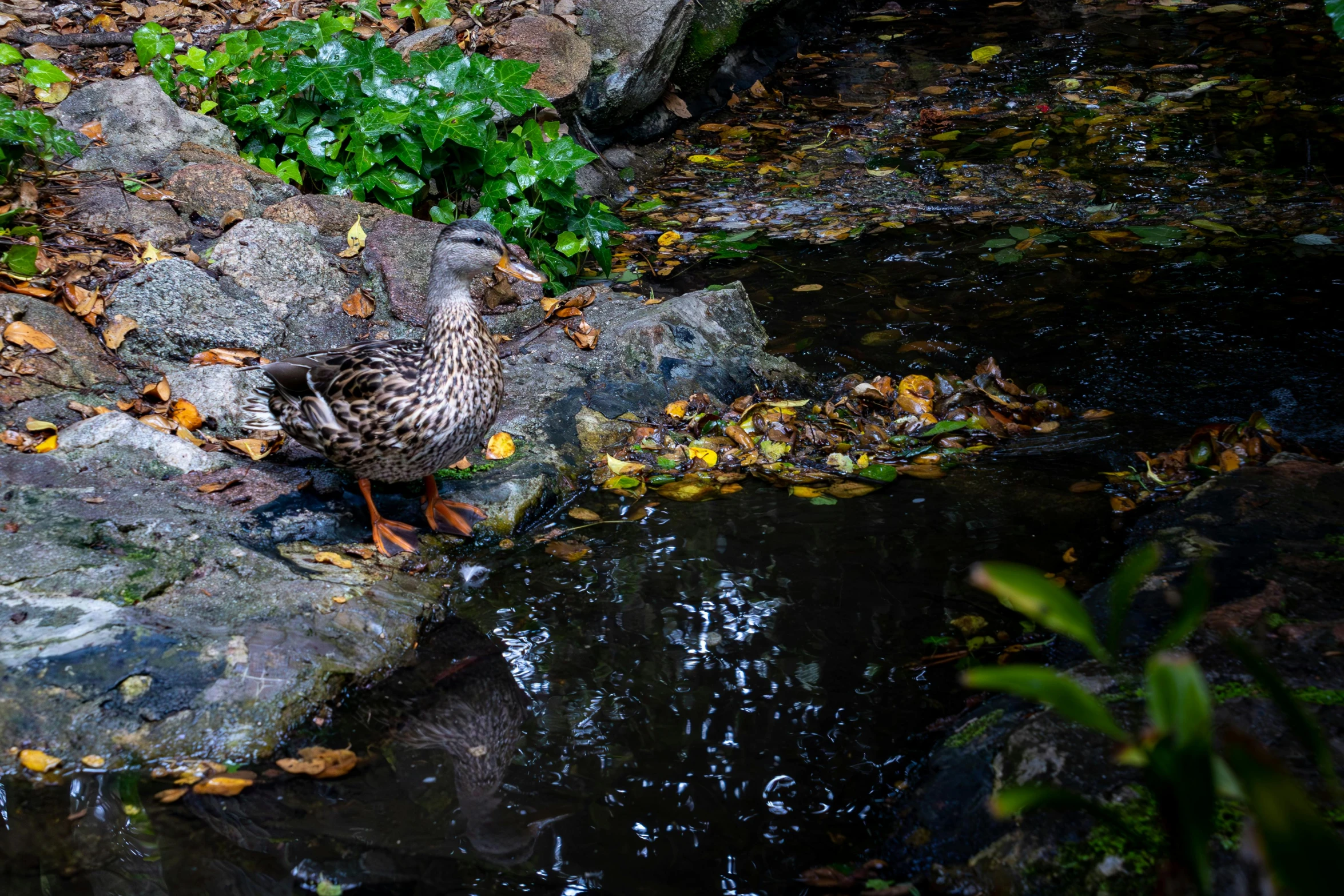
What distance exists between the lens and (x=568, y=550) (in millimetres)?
3912

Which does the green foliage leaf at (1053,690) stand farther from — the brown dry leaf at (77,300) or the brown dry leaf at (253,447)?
the brown dry leaf at (77,300)

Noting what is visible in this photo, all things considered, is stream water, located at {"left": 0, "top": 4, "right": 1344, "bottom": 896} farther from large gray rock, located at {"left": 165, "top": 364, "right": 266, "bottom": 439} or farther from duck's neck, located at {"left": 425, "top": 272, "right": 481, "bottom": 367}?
large gray rock, located at {"left": 165, "top": 364, "right": 266, "bottom": 439}

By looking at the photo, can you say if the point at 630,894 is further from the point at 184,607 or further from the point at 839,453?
the point at 839,453

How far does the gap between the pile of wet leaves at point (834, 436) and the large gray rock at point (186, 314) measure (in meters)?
1.86

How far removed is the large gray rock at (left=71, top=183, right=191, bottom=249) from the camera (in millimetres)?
5020

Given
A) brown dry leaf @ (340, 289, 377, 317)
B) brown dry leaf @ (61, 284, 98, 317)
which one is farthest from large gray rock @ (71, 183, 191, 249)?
brown dry leaf @ (340, 289, 377, 317)

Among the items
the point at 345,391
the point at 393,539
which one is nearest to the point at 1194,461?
the point at 393,539

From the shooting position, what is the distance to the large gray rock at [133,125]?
18.1 feet

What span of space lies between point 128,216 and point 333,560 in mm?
2703

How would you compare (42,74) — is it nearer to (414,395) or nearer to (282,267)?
(282,267)

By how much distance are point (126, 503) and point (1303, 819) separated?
373 centimetres

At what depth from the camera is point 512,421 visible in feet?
15.0

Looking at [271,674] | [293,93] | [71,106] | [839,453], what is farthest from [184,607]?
[71,106]

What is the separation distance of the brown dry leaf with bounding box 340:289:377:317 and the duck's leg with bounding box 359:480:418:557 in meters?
1.54
